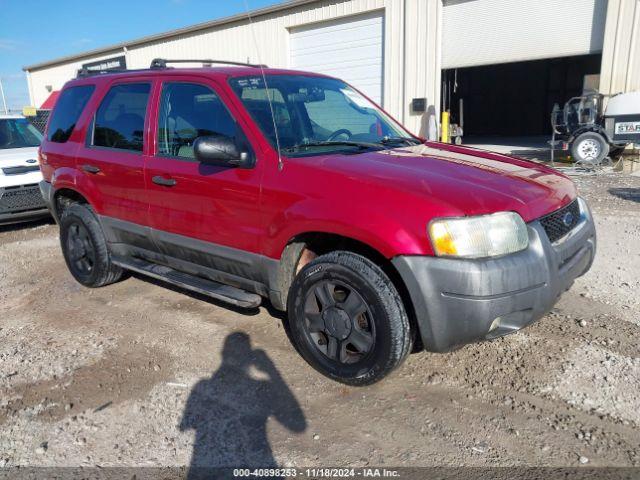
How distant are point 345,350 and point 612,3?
11509mm

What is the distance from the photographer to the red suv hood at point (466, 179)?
8.87 feet

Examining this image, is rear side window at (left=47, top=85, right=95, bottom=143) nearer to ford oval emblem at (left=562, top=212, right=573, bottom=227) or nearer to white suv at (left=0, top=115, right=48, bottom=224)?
white suv at (left=0, top=115, right=48, bottom=224)

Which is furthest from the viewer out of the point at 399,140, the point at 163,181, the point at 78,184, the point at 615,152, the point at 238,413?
the point at 615,152

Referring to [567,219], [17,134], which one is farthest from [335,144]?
[17,134]

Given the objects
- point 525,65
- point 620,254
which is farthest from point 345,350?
point 525,65

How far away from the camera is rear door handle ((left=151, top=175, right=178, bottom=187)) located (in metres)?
3.71

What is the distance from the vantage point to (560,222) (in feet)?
10.1

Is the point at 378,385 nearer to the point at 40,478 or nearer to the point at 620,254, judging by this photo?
the point at 40,478

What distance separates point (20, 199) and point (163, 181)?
181 inches

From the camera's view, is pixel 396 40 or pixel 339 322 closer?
pixel 339 322

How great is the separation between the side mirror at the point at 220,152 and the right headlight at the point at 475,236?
52.0 inches

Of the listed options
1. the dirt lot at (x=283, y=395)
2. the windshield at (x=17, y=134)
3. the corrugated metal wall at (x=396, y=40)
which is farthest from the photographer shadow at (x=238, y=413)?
the corrugated metal wall at (x=396, y=40)

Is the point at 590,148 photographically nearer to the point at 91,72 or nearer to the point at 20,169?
the point at 91,72

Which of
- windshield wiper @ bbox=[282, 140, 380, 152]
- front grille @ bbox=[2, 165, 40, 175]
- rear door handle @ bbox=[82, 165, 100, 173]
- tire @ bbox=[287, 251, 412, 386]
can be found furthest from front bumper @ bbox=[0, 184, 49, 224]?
tire @ bbox=[287, 251, 412, 386]
